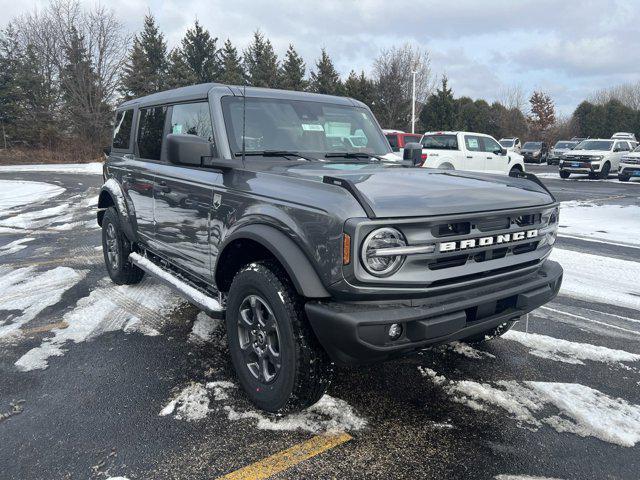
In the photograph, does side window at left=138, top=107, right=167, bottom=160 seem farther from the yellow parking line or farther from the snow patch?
the yellow parking line

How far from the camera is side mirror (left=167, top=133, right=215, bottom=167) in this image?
121 inches

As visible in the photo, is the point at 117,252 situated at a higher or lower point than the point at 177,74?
lower

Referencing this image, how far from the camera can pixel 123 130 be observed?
17.7ft

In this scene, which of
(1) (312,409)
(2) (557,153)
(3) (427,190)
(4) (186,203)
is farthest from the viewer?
(2) (557,153)

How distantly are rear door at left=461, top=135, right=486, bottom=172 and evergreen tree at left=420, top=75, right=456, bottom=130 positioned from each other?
27478 millimetres

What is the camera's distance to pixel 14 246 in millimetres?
7742

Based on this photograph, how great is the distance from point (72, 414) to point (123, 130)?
3.41 m

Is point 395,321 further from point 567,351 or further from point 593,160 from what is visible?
point 593,160

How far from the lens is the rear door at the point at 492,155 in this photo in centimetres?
1614

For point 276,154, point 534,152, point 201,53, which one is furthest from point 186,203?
point 201,53

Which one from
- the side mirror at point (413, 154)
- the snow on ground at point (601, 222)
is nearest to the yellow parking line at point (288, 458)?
the side mirror at point (413, 154)

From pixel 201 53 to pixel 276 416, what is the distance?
46.8 metres

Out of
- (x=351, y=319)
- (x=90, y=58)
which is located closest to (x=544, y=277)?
(x=351, y=319)

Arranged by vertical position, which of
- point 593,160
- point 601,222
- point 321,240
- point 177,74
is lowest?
point 601,222
